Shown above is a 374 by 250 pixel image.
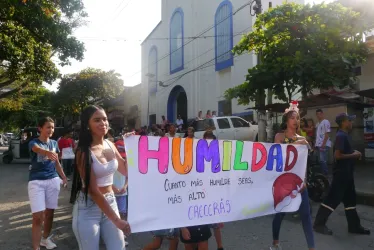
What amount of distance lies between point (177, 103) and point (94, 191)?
26.8m

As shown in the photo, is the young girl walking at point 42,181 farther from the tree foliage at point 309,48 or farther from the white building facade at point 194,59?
the white building facade at point 194,59

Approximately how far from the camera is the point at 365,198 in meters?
7.55

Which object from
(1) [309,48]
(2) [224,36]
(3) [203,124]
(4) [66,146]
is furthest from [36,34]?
(2) [224,36]

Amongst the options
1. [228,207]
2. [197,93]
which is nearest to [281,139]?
[228,207]

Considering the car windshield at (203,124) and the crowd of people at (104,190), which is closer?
the crowd of people at (104,190)

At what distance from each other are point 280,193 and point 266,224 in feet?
6.76

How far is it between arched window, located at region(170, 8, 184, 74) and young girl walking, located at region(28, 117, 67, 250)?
77.0 ft

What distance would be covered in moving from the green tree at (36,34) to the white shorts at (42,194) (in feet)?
26.3

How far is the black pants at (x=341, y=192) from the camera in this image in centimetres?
528

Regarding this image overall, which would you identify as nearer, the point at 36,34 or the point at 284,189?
the point at 284,189

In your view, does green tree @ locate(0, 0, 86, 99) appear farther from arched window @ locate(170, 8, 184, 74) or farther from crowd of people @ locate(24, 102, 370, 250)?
arched window @ locate(170, 8, 184, 74)

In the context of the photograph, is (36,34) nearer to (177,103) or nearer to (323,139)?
(323,139)

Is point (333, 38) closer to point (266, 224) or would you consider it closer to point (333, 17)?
point (333, 17)

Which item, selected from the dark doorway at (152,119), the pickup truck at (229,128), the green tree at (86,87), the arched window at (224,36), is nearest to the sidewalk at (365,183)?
the pickup truck at (229,128)
